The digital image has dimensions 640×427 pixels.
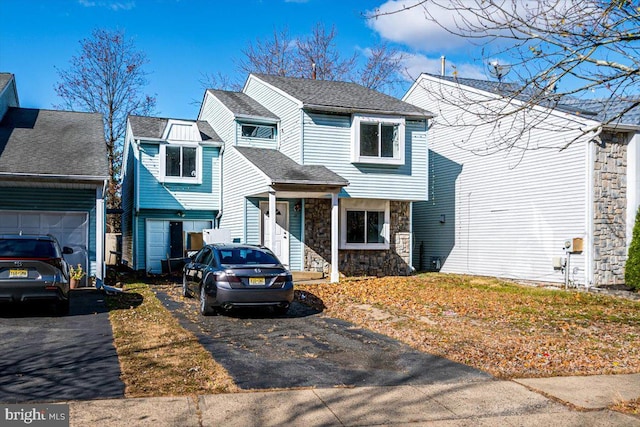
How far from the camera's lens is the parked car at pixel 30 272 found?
10867mm

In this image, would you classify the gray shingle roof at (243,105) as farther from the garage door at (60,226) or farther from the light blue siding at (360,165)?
the garage door at (60,226)

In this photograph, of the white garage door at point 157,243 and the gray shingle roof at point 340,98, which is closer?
the gray shingle roof at point 340,98

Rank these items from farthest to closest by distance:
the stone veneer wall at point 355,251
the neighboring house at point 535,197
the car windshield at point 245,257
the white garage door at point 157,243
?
the white garage door at point 157,243 → the stone veneer wall at point 355,251 → the neighboring house at point 535,197 → the car windshield at point 245,257

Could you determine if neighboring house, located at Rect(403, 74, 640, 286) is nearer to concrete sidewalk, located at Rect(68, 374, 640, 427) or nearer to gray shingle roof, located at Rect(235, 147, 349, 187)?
gray shingle roof, located at Rect(235, 147, 349, 187)

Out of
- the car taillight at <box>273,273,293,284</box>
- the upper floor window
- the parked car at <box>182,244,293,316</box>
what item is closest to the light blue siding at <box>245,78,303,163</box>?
the upper floor window

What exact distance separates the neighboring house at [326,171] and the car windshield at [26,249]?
7.64 meters

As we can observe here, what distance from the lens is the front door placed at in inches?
792

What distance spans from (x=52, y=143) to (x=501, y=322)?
1388cm

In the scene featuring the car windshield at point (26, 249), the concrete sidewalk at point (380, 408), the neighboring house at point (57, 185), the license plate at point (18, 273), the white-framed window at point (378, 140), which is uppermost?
the white-framed window at point (378, 140)

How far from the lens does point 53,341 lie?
29.9 ft

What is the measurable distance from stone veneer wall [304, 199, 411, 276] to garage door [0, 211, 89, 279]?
7.10 metres

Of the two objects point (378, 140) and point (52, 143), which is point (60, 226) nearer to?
point (52, 143)

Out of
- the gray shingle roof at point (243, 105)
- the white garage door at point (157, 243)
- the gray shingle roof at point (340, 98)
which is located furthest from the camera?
the white garage door at point (157, 243)

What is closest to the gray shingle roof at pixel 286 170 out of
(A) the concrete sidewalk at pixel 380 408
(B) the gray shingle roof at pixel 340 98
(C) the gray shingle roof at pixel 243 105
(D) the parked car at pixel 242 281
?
(C) the gray shingle roof at pixel 243 105
